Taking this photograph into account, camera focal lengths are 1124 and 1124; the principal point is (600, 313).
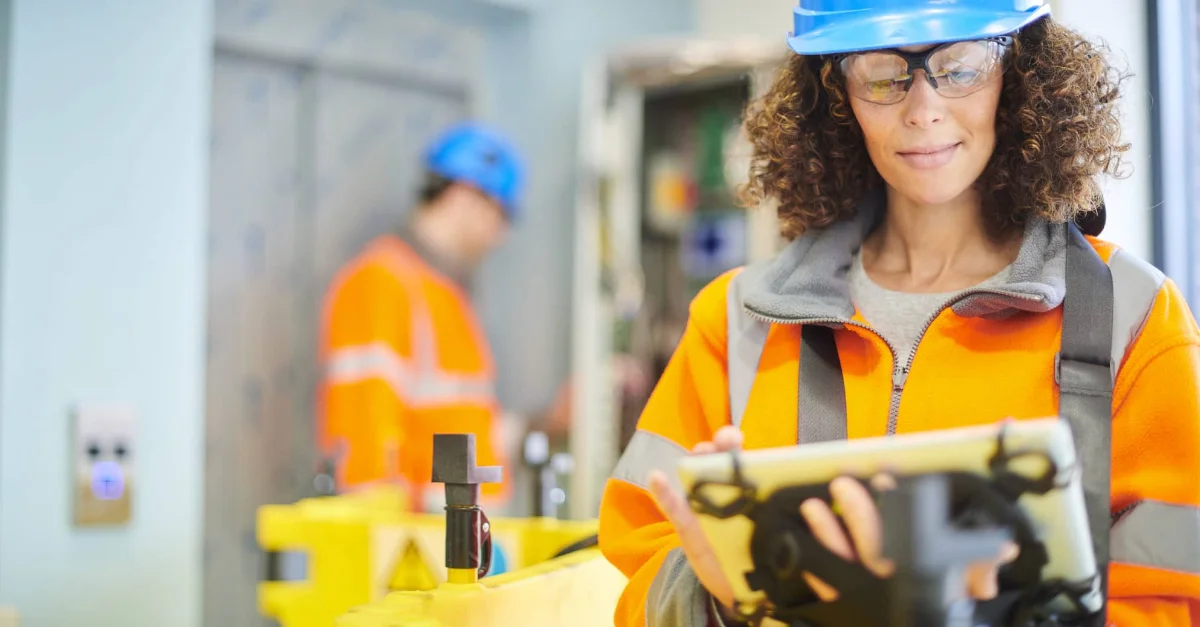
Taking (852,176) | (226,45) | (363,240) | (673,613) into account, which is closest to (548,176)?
(363,240)

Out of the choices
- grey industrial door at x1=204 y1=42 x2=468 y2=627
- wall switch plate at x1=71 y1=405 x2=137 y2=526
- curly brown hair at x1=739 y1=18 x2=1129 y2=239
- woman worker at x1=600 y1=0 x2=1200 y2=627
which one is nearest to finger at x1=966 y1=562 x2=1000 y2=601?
woman worker at x1=600 y1=0 x2=1200 y2=627

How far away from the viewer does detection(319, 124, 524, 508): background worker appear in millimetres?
3223

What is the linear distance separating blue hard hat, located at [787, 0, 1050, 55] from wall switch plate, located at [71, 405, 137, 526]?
187 cm

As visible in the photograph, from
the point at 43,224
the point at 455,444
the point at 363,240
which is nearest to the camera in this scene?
the point at 455,444

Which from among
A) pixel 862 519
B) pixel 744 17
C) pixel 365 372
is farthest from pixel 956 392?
pixel 744 17

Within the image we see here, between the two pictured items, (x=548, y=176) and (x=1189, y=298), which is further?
(x=548, y=176)

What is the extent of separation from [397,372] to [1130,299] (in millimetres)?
2477

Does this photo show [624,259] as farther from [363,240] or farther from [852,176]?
[852,176]

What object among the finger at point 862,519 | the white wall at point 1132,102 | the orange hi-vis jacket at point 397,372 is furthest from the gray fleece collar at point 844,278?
the orange hi-vis jacket at point 397,372

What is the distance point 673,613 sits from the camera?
1083 mm

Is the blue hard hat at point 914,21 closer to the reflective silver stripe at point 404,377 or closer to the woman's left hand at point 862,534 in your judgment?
the woman's left hand at point 862,534

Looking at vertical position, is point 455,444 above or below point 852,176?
below

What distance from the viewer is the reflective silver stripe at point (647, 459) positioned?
1250 millimetres

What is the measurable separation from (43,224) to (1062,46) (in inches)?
82.0
